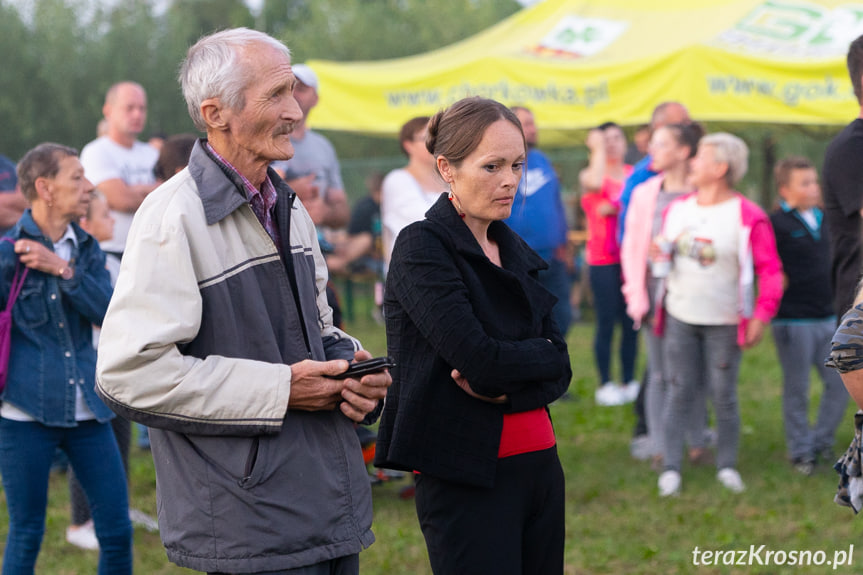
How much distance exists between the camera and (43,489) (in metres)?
3.96

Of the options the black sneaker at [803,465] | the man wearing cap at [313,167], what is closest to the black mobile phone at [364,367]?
the man wearing cap at [313,167]

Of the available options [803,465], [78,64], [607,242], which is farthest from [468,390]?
[78,64]

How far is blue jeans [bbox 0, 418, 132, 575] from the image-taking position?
12.9 feet

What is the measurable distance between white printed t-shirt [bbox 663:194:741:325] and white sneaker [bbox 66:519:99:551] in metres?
3.61

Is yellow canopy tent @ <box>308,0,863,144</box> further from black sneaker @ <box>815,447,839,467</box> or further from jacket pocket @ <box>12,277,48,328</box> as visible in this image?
jacket pocket @ <box>12,277,48,328</box>

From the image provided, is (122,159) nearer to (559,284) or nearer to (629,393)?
(559,284)

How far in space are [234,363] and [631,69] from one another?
24.9 feet

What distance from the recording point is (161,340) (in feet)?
7.30

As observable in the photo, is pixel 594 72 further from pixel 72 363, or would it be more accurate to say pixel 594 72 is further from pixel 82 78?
pixel 82 78

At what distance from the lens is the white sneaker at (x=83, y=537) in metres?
5.22

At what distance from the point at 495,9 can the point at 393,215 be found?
1124 inches

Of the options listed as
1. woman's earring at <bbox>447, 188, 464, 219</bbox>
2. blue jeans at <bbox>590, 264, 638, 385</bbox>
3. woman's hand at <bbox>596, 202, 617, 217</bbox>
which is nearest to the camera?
woman's earring at <bbox>447, 188, 464, 219</bbox>

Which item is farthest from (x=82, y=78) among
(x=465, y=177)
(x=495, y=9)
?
(x=465, y=177)

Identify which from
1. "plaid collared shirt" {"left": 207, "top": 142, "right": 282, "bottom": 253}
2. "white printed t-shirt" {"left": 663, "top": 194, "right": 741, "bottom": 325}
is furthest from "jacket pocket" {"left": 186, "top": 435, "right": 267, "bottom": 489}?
"white printed t-shirt" {"left": 663, "top": 194, "right": 741, "bottom": 325}
